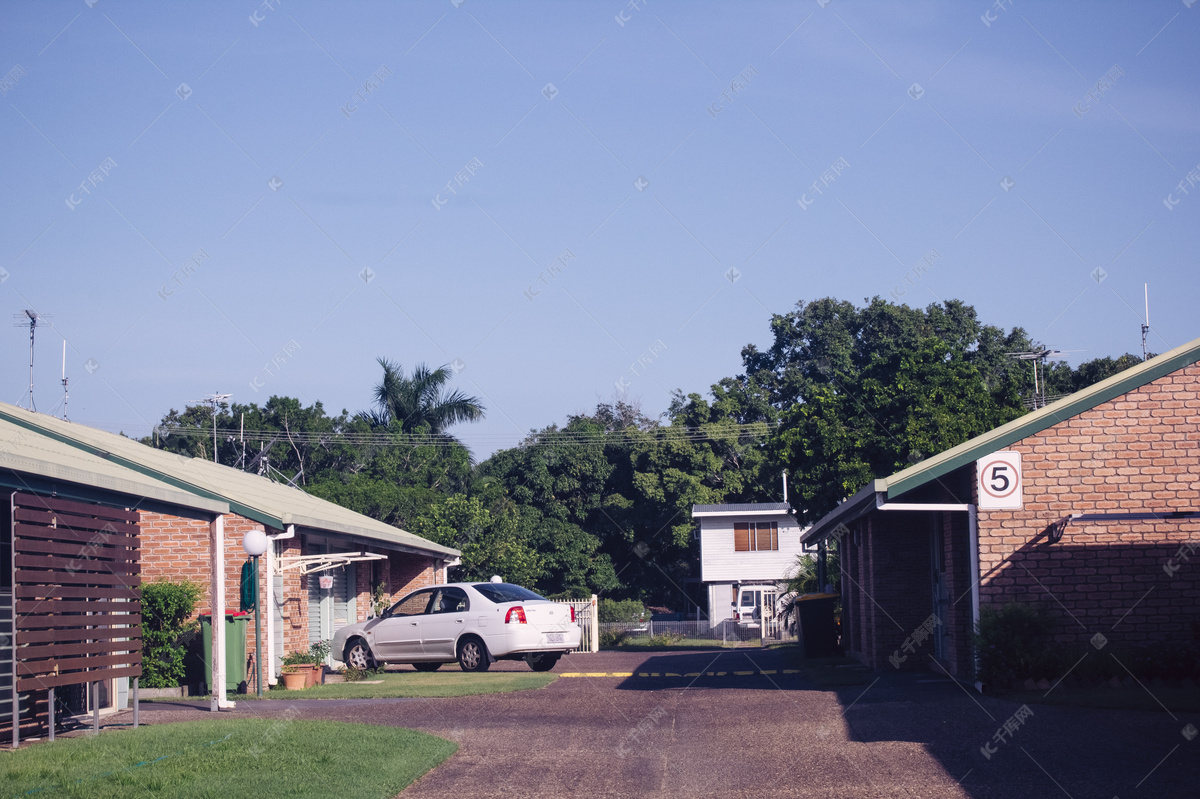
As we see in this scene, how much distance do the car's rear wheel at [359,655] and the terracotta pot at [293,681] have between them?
3262 mm

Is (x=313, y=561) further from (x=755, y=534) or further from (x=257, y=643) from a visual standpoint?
(x=755, y=534)

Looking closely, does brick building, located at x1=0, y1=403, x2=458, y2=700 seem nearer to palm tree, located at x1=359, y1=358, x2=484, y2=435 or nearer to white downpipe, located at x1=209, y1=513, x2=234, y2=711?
white downpipe, located at x1=209, y1=513, x2=234, y2=711

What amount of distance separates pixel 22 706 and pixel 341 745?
339 centimetres

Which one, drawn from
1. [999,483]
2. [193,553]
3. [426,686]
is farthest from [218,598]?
[999,483]

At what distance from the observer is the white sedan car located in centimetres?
1877

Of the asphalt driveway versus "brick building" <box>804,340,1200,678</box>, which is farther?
"brick building" <box>804,340,1200,678</box>

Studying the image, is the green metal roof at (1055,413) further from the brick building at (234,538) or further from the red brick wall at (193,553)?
the red brick wall at (193,553)

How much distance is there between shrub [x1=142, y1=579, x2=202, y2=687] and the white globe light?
1686 millimetres

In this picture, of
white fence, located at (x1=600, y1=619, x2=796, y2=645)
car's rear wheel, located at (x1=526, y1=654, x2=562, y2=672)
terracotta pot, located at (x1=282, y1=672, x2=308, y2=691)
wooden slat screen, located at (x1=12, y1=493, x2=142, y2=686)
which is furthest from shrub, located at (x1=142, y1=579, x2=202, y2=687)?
white fence, located at (x1=600, y1=619, x2=796, y2=645)

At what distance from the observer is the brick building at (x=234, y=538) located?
15250 millimetres

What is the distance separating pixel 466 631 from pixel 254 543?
189 inches

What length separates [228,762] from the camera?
29.2ft

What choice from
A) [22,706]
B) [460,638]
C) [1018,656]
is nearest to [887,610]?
[1018,656]

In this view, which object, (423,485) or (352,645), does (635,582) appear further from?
(352,645)
